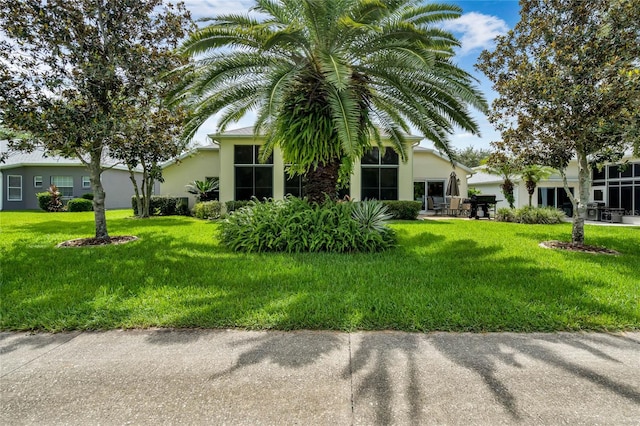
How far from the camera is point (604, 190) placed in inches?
786

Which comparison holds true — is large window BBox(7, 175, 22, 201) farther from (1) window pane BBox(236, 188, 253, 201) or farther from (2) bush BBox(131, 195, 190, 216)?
(1) window pane BBox(236, 188, 253, 201)

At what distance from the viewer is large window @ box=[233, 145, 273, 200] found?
16203 mm

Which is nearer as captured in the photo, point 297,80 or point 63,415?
point 63,415

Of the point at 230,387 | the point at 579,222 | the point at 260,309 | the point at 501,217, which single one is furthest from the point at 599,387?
the point at 501,217

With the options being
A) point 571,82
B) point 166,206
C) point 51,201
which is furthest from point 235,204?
point 51,201

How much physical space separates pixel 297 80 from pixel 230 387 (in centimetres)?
739

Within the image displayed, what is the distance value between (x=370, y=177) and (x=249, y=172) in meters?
6.43

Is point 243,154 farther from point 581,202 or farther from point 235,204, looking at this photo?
point 581,202

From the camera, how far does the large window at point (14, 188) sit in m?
23.0

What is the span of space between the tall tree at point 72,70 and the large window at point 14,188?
848 inches

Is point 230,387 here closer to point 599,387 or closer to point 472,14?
point 599,387

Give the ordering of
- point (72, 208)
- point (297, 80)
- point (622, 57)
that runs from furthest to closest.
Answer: point (72, 208) < point (297, 80) < point (622, 57)

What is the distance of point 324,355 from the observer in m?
2.90

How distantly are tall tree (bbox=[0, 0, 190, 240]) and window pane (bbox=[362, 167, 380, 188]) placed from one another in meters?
11.0
